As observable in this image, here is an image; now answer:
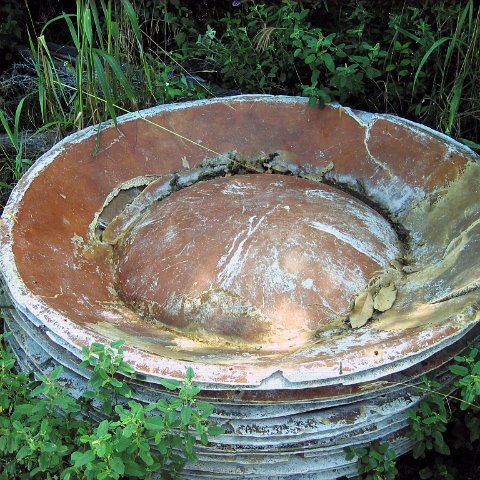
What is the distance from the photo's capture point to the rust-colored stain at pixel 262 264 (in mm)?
1688

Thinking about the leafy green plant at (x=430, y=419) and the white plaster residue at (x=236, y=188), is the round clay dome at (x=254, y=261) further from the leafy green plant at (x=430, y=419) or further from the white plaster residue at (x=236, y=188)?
the leafy green plant at (x=430, y=419)

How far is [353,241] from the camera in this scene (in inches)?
85.6

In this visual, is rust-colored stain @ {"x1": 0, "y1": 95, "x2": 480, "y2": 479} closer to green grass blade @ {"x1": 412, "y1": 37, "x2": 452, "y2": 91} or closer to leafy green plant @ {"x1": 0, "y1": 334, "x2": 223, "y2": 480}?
leafy green plant @ {"x1": 0, "y1": 334, "x2": 223, "y2": 480}

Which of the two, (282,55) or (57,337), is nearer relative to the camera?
(57,337)

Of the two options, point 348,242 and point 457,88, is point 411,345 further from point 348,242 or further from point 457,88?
point 457,88

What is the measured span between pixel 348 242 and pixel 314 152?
630 millimetres

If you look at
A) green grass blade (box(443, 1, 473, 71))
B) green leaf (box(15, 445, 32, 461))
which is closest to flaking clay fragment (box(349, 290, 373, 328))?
green leaf (box(15, 445, 32, 461))

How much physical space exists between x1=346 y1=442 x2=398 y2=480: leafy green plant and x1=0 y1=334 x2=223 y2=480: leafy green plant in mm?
480

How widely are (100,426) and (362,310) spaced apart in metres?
0.93

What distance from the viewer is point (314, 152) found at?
105 inches

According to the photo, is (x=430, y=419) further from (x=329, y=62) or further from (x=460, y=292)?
(x=329, y=62)

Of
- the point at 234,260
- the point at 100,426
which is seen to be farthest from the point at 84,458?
the point at 234,260

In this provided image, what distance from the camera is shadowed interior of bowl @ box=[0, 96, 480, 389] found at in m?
1.79

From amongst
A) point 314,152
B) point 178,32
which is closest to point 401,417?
point 314,152
